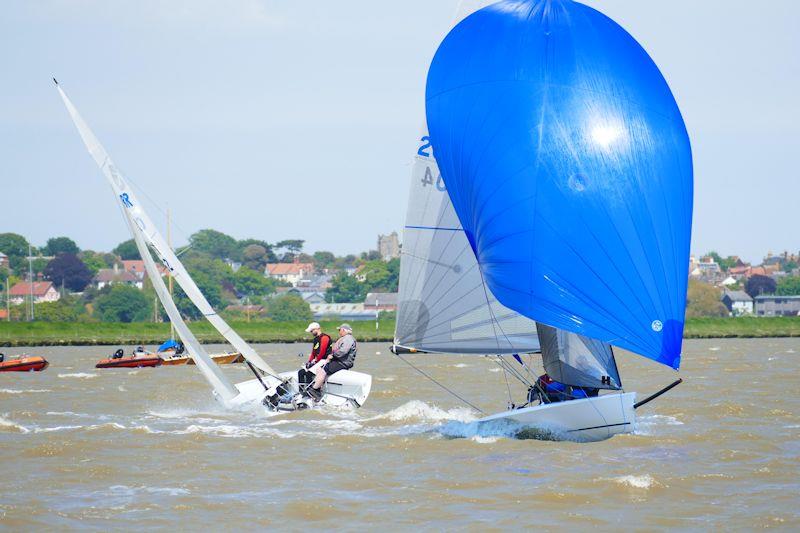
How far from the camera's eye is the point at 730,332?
204 ft

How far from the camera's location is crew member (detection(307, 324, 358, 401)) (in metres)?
20.6

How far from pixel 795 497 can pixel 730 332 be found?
2005 inches

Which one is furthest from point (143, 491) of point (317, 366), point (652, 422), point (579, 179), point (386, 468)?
point (652, 422)

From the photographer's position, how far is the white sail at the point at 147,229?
2147cm

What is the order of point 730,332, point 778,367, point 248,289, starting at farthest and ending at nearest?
1. point 248,289
2. point 730,332
3. point 778,367

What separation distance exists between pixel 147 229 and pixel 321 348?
3868mm

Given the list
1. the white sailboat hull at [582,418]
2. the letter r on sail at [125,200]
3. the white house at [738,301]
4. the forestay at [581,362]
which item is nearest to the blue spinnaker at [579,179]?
the white sailboat hull at [582,418]

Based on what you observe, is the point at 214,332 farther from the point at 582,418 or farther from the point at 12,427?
the point at 582,418

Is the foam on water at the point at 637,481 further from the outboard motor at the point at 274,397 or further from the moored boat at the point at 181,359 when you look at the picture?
the moored boat at the point at 181,359

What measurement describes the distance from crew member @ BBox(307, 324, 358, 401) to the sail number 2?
11.1 feet

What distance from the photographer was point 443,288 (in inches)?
717

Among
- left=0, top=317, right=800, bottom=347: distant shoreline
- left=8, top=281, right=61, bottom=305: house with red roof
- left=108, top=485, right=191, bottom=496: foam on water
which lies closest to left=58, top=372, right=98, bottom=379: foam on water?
left=108, top=485, right=191, bottom=496: foam on water

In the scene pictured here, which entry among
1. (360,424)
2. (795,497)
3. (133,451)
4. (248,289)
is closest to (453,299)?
(360,424)

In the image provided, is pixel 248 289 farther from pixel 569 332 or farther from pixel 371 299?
pixel 569 332
